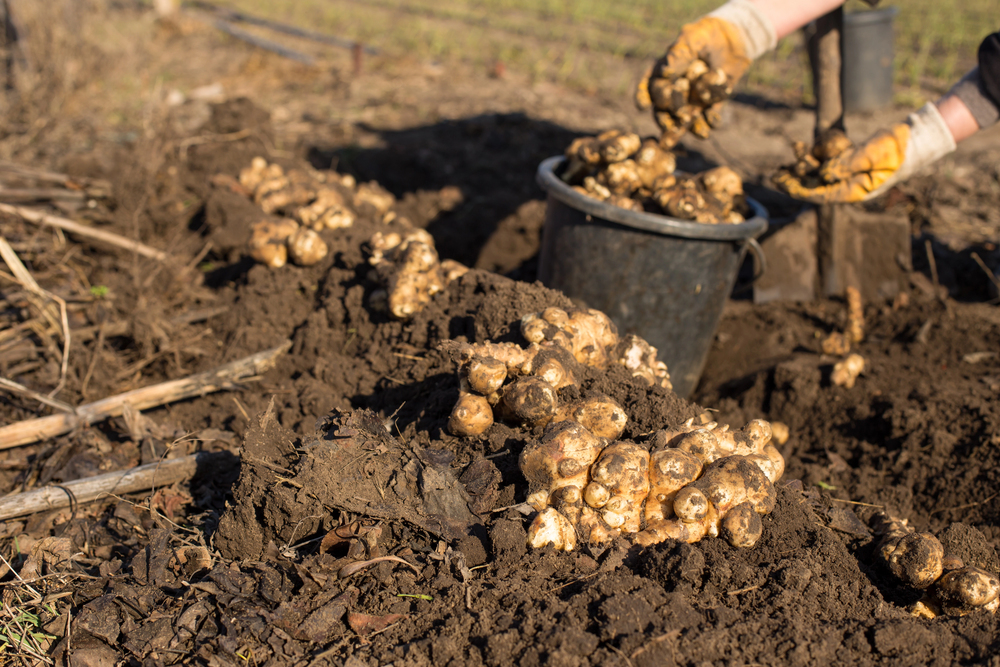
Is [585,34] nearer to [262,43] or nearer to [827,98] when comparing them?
[262,43]

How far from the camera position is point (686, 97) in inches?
136

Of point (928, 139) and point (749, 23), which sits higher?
point (749, 23)

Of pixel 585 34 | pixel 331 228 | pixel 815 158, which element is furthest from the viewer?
pixel 585 34

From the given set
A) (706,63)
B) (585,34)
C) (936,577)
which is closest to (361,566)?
(936,577)

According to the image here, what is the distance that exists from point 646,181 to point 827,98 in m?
1.58

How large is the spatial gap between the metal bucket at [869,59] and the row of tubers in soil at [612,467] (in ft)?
21.3

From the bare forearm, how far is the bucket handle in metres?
1.10

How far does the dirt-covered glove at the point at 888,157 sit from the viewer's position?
3.31 meters

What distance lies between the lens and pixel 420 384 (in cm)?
259

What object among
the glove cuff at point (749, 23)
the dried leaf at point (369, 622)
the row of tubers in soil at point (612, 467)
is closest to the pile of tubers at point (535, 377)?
the row of tubers in soil at point (612, 467)

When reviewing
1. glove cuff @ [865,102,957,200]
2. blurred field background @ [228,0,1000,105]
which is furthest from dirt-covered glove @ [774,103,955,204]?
blurred field background @ [228,0,1000,105]

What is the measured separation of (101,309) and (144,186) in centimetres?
120

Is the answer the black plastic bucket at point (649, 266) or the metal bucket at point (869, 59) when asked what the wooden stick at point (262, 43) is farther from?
the black plastic bucket at point (649, 266)

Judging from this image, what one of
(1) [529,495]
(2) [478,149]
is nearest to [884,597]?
(1) [529,495]
